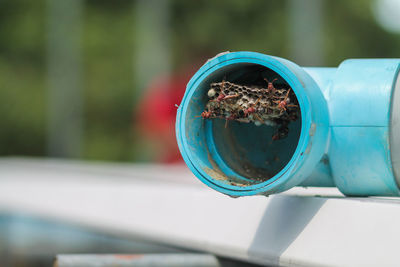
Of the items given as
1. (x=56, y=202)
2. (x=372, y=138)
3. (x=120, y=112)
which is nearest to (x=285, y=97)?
(x=372, y=138)

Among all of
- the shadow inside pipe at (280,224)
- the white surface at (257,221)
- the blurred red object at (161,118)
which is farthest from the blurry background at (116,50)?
the shadow inside pipe at (280,224)

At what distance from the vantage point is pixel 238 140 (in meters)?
3.38

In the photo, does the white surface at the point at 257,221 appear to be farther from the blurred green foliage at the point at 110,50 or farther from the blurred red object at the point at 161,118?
the blurred green foliage at the point at 110,50

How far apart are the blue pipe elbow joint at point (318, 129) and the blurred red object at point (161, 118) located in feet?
51.4

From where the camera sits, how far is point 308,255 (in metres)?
3.06

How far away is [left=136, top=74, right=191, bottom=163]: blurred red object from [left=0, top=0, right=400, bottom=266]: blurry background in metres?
0.93

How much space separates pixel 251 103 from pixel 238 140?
396 millimetres

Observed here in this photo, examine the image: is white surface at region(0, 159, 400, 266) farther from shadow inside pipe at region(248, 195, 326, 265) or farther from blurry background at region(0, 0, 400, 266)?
blurry background at region(0, 0, 400, 266)

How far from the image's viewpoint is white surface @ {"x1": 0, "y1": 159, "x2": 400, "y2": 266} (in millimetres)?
2938

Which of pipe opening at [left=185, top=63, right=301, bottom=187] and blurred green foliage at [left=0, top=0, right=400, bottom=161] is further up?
pipe opening at [left=185, top=63, right=301, bottom=187]

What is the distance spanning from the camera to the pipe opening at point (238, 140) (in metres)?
3.13

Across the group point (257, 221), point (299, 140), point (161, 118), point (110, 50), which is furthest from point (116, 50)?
point (299, 140)

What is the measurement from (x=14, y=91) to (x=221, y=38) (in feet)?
26.7

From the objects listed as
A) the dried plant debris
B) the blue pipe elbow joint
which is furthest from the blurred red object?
the dried plant debris
